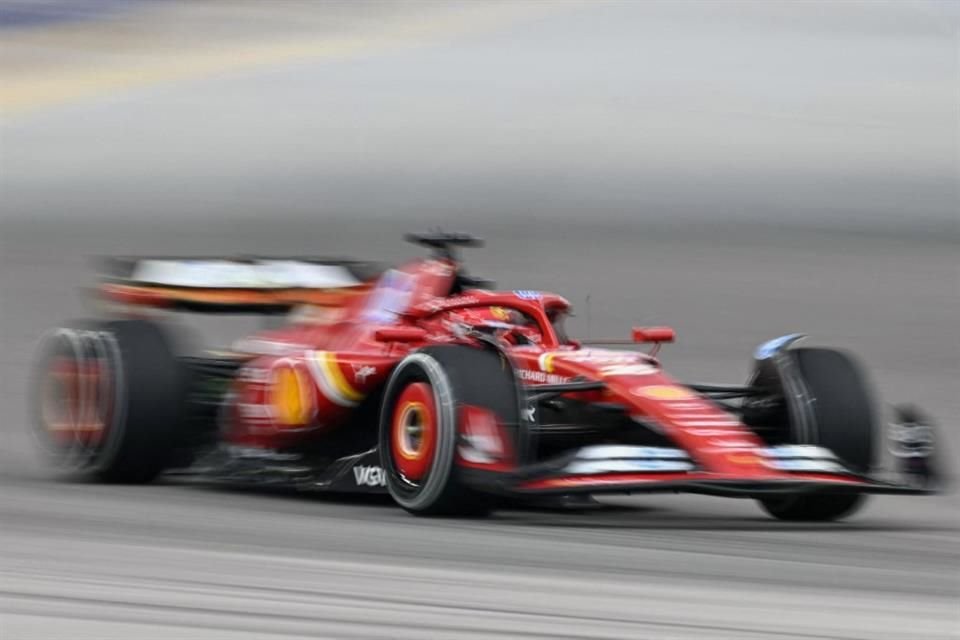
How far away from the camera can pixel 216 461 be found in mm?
10547

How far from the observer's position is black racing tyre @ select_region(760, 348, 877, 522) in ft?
29.9

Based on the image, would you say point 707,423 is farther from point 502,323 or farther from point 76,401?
point 76,401

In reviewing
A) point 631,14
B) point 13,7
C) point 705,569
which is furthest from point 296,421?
point 631,14

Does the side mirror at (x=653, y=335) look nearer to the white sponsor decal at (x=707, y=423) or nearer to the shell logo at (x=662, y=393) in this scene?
the shell logo at (x=662, y=393)

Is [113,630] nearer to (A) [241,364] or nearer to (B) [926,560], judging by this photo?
(B) [926,560]

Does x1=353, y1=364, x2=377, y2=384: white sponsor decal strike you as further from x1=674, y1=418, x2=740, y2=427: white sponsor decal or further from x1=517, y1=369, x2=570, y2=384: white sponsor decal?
x1=674, y1=418, x2=740, y2=427: white sponsor decal

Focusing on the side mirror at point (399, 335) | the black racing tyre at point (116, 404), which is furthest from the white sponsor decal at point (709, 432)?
the black racing tyre at point (116, 404)

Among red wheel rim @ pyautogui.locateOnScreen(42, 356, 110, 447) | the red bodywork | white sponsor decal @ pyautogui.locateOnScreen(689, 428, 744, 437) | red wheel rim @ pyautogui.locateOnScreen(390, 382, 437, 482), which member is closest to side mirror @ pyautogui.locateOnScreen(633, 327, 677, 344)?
the red bodywork

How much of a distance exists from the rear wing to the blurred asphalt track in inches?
51.3

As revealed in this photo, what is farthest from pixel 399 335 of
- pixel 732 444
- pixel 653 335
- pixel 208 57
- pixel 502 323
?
pixel 208 57

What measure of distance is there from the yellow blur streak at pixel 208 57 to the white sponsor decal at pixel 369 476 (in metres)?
22.9

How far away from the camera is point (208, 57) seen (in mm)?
33500

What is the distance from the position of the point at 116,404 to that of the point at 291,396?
1148mm

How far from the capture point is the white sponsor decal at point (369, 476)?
9242mm
